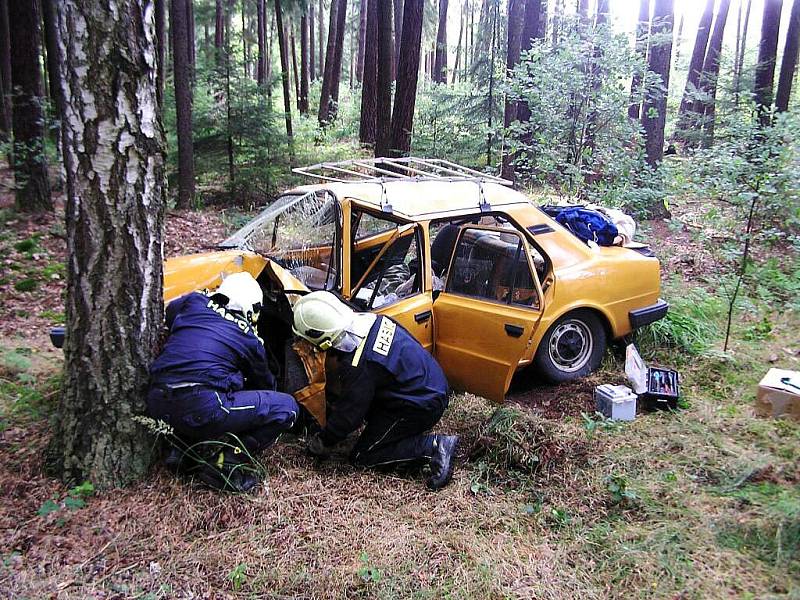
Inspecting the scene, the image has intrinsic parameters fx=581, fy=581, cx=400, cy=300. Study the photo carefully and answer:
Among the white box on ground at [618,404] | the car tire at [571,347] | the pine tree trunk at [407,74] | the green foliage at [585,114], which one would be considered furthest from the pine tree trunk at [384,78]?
the white box on ground at [618,404]

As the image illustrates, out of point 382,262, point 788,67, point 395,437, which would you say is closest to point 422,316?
point 382,262

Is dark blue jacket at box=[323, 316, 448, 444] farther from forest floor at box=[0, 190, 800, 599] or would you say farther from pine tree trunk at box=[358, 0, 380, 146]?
pine tree trunk at box=[358, 0, 380, 146]

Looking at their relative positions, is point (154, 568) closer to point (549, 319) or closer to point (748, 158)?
point (549, 319)

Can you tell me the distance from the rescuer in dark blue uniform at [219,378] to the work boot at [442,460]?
0.99 metres

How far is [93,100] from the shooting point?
9.85ft

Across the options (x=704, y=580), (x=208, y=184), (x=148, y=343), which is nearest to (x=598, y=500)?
(x=704, y=580)

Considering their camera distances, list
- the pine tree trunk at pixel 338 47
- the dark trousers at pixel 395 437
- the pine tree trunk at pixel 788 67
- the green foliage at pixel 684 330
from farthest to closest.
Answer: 1. the pine tree trunk at pixel 338 47
2. the pine tree trunk at pixel 788 67
3. the green foliage at pixel 684 330
4. the dark trousers at pixel 395 437

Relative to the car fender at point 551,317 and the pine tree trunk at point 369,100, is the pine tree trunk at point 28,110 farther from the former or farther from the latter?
the car fender at point 551,317

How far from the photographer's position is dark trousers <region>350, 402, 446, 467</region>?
4016 mm

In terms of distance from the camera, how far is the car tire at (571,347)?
5082 millimetres

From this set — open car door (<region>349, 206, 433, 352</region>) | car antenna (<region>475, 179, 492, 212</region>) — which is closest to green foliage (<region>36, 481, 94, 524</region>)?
A: open car door (<region>349, 206, 433, 352</region>)

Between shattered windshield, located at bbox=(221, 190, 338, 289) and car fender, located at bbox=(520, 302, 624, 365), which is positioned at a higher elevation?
shattered windshield, located at bbox=(221, 190, 338, 289)

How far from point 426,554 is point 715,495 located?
1769 mm

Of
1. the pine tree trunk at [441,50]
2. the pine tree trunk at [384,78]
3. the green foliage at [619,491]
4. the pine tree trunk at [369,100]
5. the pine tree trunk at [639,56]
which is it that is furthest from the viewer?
the pine tree trunk at [441,50]
